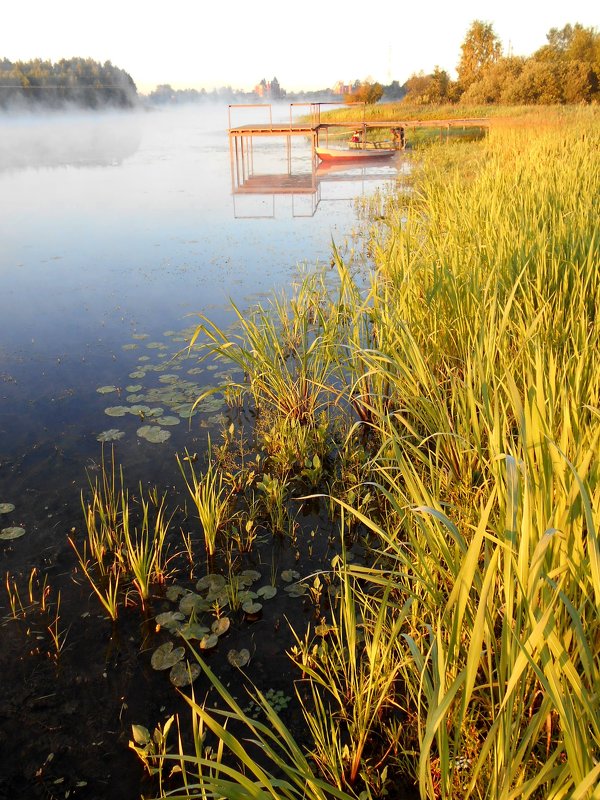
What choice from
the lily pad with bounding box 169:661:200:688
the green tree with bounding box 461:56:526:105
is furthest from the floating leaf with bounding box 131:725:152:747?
the green tree with bounding box 461:56:526:105

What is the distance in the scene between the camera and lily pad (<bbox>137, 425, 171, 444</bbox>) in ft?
12.4

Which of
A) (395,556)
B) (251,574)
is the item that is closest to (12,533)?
(251,574)

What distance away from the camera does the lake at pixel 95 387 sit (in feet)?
6.71

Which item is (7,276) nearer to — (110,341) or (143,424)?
(110,341)

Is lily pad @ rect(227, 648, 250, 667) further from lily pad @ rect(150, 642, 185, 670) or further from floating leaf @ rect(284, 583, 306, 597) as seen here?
floating leaf @ rect(284, 583, 306, 597)

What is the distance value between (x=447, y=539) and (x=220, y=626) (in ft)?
3.25

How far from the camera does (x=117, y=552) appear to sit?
8.59 ft

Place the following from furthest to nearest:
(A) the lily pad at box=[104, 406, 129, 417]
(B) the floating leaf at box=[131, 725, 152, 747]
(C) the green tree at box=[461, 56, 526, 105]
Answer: (C) the green tree at box=[461, 56, 526, 105] → (A) the lily pad at box=[104, 406, 129, 417] → (B) the floating leaf at box=[131, 725, 152, 747]

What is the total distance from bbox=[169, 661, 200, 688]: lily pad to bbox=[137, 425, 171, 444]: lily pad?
1762 mm

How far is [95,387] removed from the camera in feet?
15.2

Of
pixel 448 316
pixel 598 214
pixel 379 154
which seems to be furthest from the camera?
pixel 379 154

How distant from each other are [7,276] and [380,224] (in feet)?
17.9

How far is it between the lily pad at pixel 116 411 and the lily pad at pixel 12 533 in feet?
4.19

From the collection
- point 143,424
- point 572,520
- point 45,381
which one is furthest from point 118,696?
point 45,381
